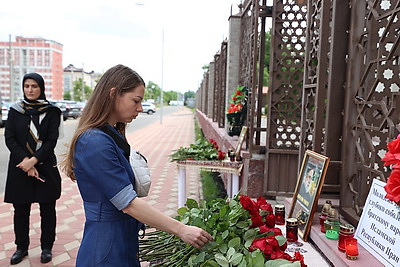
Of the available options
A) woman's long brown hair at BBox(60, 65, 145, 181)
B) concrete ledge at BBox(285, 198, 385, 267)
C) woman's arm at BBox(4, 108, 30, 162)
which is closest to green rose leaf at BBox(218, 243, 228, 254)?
concrete ledge at BBox(285, 198, 385, 267)

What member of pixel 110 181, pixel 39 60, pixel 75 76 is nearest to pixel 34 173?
pixel 110 181

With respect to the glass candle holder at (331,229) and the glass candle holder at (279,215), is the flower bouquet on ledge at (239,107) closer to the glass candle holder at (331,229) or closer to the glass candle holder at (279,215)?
the glass candle holder at (279,215)

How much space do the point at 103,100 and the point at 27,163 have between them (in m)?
2.20

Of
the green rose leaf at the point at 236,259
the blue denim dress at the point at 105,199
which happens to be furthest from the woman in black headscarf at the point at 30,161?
the green rose leaf at the point at 236,259

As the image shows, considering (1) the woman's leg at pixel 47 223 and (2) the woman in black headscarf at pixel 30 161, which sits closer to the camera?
(2) the woman in black headscarf at pixel 30 161

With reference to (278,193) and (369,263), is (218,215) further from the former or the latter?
(278,193)

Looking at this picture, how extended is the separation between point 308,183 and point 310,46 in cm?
121

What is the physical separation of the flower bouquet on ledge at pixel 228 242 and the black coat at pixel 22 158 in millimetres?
1932

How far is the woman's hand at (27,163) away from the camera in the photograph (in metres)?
3.70

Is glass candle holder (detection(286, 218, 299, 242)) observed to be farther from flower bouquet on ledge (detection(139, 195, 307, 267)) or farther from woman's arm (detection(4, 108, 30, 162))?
woman's arm (detection(4, 108, 30, 162))

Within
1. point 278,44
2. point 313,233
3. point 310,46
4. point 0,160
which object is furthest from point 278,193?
point 0,160

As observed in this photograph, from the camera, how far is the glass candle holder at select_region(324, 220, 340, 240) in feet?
7.17

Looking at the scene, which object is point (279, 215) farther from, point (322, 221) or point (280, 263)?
point (280, 263)

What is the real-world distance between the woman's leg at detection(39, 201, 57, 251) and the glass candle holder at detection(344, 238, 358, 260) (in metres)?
2.89
